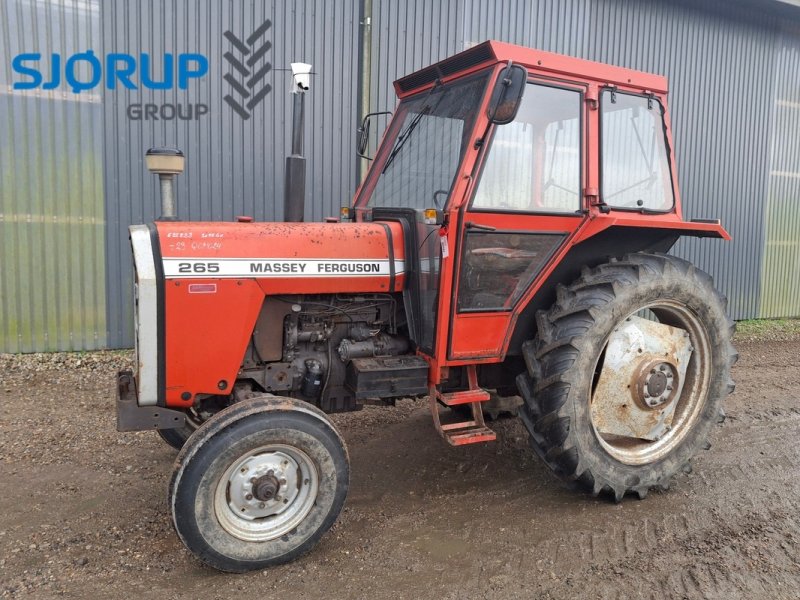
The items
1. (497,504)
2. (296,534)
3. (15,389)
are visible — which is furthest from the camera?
(15,389)

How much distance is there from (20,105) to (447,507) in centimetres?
554

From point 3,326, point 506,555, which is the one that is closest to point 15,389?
point 3,326

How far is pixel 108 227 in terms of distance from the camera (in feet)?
21.3

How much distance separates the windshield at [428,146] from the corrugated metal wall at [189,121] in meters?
3.17

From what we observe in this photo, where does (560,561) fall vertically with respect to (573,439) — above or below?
below

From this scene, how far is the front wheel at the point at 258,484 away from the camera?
2.79 metres

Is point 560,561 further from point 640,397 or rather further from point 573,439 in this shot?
point 640,397

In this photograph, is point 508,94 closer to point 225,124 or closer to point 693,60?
point 225,124

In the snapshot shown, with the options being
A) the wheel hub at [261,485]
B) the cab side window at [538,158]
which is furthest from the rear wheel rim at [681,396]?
the wheel hub at [261,485]

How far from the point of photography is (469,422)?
363cm

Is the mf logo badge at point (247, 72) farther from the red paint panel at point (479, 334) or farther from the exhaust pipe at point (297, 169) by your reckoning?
the red paint panel at point (479, 334)

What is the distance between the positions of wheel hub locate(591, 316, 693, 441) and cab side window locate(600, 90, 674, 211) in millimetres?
719

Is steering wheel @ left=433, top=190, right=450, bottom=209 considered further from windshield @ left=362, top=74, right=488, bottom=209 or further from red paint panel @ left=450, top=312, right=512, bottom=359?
red paint panel @ left=450, top=312, right=512, bottom=359

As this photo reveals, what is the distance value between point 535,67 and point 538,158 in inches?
18.5
